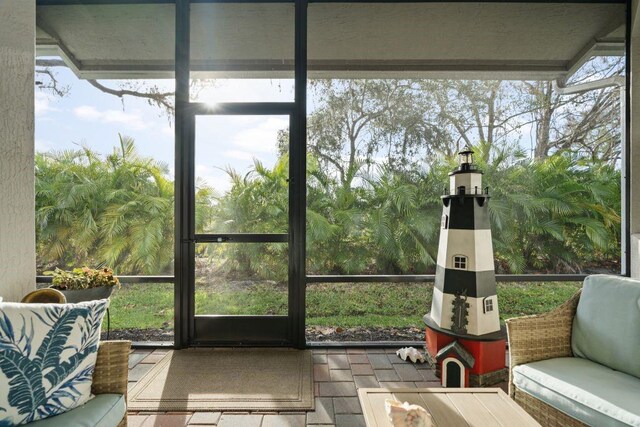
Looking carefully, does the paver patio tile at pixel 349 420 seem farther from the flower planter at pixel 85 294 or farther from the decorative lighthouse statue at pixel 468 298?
the flower planter at pixel 85 294

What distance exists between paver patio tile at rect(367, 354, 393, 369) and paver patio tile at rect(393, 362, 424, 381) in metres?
0.06

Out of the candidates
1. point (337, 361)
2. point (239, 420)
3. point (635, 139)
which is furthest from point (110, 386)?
point (635, 139)

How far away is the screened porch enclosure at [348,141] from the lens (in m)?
2.70

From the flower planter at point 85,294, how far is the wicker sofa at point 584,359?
2489 millimetres

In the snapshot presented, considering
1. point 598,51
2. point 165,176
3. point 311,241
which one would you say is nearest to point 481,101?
point 598,51

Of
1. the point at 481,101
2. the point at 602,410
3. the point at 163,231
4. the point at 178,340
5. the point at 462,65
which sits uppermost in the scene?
the point at 462,65

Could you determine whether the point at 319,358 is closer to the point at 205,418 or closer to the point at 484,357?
the point at 205,418

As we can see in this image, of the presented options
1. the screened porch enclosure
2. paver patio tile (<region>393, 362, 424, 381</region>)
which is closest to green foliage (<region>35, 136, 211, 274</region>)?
the screened porch enclosure

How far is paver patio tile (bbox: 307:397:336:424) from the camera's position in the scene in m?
1.76

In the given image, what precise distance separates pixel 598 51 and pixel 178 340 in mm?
4361

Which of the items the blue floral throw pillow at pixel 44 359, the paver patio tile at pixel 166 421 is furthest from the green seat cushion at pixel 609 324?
the blue floral throw pillow at pixel 44 359

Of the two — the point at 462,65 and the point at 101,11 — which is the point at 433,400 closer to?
the point at 462,65

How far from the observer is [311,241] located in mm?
2777

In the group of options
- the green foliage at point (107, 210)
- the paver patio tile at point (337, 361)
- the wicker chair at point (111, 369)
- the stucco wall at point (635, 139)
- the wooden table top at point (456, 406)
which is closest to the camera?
the wooden table top at point (456, 406)
